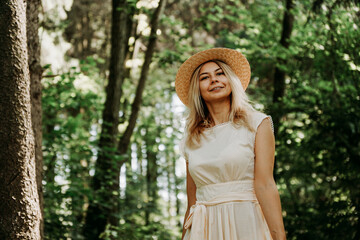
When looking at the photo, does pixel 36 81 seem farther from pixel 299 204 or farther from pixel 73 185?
pixel 299 204

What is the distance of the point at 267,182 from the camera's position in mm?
2404

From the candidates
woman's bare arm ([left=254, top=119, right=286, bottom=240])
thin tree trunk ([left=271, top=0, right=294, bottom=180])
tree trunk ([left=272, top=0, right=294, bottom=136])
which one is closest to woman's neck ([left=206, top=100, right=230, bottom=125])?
woman's bare arm ([left=254, top=119, right=286, bottom=240])

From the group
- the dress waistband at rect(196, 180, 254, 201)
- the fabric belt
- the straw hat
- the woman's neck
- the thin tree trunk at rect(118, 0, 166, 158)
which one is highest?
the thin tree trunk at rect(118, 0, 166, 158)

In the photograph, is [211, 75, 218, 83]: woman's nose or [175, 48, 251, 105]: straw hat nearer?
[211, 75, 218, 83]: woman's nose

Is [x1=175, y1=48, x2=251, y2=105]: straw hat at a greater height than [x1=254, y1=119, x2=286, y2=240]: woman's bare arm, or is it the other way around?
[x1=175, y1=48, x2=251, y2=105]: straw hat

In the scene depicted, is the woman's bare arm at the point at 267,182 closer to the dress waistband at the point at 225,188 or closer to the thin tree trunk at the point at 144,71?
the dress waistband at the point at 225,188

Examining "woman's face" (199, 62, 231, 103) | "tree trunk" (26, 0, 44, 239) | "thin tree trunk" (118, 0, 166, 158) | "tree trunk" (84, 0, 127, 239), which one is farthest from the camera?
"thin tree trunk" (118, 0, 166, 158)

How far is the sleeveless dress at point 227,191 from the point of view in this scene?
2.38 meters

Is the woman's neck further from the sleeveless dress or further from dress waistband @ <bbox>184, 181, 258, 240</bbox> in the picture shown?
dress waistband @ <bbox>184, 181, 258, 240</bbox>

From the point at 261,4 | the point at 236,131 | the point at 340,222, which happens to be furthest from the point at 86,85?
the point at 236,131

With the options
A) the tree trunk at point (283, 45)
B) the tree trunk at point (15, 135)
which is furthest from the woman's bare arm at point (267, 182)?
the tree trunk at point (283, 45)

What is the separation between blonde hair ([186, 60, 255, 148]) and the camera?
272 centimetres

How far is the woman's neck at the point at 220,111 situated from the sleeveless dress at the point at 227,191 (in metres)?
0.16

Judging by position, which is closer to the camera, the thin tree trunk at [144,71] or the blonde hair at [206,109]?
the blonde hair at [206,109]
